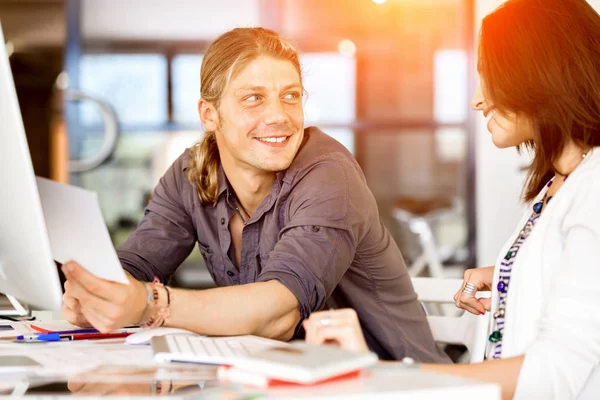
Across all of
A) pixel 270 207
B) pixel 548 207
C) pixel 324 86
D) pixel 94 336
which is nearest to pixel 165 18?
pixel 324 86

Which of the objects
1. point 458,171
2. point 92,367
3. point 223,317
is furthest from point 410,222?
point 92,367

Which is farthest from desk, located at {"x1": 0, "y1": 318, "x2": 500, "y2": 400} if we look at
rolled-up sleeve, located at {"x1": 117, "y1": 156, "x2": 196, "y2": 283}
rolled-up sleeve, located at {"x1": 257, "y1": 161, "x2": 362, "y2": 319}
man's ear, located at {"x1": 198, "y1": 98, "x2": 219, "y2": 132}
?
man's ear, located at {"x1": 198, "y1": 98, "x2": 219, "y2": 132}

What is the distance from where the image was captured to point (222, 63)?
191cm

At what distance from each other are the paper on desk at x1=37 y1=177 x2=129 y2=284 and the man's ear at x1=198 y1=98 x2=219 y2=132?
0.84 m

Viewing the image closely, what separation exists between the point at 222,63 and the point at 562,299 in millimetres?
1092

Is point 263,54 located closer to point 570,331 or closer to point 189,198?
point 189,198

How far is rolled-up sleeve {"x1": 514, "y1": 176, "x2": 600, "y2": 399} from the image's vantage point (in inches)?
42.1

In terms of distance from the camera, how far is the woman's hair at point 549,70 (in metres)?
1.24

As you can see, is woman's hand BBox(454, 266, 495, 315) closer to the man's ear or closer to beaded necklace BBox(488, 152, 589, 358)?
beaded necklace BBox(488, 152, 589, 358)

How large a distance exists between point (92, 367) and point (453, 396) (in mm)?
494

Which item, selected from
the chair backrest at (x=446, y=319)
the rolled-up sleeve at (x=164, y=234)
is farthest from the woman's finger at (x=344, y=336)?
the rolled-up sleeve at (x=164, y=234)

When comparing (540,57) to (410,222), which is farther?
(410,222)

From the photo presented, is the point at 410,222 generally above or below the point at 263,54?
below

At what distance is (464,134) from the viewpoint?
213 inches
